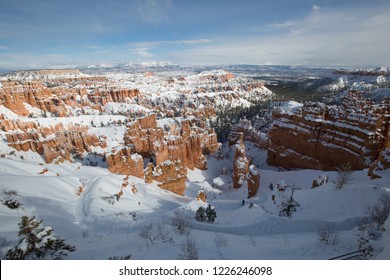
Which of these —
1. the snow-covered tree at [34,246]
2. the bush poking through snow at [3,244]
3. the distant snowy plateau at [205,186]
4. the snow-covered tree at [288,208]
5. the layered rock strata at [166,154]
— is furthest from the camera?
the layered rock strata at [166,154]

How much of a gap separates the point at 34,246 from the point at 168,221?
28.3 ft

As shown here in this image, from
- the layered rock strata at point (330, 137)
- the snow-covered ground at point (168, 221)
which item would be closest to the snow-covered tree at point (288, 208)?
the snow-covered ground at point (168, 221)

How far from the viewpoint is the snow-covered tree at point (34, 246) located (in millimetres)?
7047

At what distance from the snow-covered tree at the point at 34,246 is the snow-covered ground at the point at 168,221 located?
671 mm

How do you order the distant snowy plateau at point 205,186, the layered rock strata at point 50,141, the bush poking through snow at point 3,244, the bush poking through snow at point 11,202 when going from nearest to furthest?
the bush poking through snow at point 3,244 < the distant snowy plateau at point 205,186 < the bush poking through snow at point 11,202 < the layered rock strata at point 50,141

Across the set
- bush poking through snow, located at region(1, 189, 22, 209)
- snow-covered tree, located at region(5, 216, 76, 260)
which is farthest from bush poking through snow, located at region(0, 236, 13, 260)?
bush poking through snow, located at region(1, 189, 22, 209)

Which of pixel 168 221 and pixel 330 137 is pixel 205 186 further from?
pixel 168 221

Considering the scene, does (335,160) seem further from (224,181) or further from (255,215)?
(255,215)

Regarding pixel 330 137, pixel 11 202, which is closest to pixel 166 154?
pixel 330 137

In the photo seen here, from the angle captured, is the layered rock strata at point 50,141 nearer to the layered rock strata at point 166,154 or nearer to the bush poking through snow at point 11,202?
the layered rock strata at point 166,154

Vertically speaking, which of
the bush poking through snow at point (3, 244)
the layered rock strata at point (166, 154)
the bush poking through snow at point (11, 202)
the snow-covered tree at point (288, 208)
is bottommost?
the layered rock strata at point (166, 154)

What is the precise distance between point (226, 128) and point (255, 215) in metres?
52.6

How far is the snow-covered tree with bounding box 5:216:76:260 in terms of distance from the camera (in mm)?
7047
